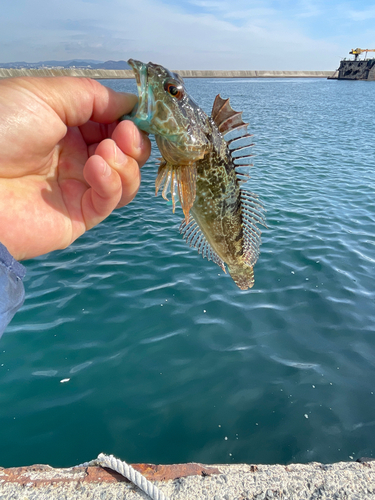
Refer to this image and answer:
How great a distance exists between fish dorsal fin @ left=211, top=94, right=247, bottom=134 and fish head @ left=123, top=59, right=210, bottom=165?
14.3 inches

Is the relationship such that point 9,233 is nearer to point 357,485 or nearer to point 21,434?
point 21,434

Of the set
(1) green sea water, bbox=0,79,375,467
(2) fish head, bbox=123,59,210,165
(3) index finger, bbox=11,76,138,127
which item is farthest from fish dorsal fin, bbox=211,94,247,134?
(1) green sea water, bbox=0,79,375,467

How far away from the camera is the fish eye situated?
282 centimetres

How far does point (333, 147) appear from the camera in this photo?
71.9 ft

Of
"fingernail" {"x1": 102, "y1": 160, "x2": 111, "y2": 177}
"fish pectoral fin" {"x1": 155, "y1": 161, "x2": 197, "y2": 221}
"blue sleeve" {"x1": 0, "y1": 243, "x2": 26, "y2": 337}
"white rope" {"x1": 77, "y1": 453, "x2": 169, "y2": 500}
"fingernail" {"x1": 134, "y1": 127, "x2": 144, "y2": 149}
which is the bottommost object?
"white rope" {"x1": 77, "y1": 453, "x2": 169, "y2": 500}

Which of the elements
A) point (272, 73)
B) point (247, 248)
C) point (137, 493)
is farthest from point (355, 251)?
point (272, 73)

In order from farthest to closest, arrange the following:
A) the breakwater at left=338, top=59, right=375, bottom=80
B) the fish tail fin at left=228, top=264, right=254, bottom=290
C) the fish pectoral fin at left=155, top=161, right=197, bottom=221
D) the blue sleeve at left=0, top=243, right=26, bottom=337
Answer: the breakwater at left=338, top=59, right=375, bottom=80, the fish tail fin at left=228, top=264, right=254, bottom=290, the fish pectoral fin at left=155, top=161, right=197, bottom=221, the blue sleeve at left=0, top=243, right=26, bottom=337

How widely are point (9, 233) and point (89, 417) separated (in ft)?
10.0

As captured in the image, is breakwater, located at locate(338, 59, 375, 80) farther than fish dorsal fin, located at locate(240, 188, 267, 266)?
Yes

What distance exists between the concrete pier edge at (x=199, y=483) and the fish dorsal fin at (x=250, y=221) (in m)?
2.28

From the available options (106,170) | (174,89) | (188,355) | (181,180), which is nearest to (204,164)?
(181,180)

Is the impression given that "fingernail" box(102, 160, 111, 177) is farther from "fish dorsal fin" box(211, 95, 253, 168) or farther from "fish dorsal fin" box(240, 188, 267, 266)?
"fish dorsal fin" box(240, 188, 267, 266)

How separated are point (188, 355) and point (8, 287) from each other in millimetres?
4083

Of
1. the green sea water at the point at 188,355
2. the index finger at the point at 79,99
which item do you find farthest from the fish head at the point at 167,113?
the green sea water at the point at 188,355
